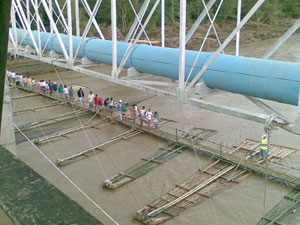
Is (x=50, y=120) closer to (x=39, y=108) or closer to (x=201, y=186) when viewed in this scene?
(x=39, y=108)

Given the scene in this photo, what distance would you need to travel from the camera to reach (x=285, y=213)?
6145mm

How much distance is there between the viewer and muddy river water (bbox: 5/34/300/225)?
645cm

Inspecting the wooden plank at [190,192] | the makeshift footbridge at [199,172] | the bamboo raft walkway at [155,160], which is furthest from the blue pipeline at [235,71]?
the bamboo raft walkway at [155,160]

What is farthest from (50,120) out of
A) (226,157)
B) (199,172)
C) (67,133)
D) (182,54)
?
(182,54)

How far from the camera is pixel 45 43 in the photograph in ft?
32.6

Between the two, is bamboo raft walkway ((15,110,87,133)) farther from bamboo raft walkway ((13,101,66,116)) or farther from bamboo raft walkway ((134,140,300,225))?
bamboo raft walkway ((134,140,300,225))

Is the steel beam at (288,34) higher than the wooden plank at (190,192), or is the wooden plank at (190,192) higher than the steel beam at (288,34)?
A: the steel beam at (288,34)

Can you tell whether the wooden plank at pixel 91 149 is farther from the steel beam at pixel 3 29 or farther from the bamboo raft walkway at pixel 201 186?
the steel beam at pixel 3 29

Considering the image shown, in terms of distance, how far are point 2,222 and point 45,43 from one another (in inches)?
355

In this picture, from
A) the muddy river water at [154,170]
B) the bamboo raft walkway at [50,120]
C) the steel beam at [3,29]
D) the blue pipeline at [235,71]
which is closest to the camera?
the steel beam at [3,29]

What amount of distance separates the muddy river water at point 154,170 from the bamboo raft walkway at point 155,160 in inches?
5.7

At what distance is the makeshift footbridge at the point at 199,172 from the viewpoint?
652 centimetres

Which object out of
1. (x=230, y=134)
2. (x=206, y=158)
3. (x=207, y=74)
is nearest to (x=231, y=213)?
(x=206, y=158)

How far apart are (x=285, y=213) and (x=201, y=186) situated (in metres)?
1.68
